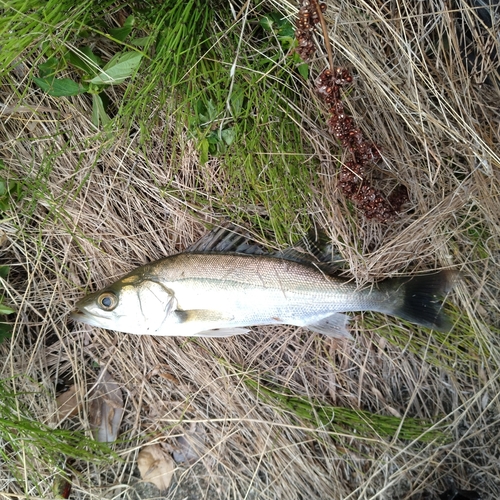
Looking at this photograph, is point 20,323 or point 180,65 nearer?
point 180,65

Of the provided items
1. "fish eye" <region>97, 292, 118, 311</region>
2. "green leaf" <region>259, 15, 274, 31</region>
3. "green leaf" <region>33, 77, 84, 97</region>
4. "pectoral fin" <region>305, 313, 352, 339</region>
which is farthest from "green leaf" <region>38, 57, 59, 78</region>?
"pectoral fin" <region>305, 313, 352, 339</region>

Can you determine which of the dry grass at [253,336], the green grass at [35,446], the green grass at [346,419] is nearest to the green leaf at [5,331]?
the dry grass at [253,336]

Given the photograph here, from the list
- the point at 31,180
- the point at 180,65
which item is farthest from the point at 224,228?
the point at 31,180

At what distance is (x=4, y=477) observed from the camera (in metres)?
2.81

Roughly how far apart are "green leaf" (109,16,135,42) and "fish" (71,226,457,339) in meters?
1.23

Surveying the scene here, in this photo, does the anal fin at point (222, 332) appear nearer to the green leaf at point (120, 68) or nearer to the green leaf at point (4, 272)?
the green leaf at point (4, 272)

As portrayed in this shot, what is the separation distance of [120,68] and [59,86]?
35 centimetres

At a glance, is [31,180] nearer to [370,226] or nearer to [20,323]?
[20,323]

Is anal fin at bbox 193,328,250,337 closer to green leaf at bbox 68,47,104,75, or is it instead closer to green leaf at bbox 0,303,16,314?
green leaf at bbox 0,303,16,314

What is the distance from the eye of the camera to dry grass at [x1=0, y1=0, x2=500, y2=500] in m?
2.63

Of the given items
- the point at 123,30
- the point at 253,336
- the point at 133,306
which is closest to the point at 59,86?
the point at 123,30

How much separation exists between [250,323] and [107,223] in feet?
3.55

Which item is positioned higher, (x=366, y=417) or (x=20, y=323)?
(x=20, y=323)

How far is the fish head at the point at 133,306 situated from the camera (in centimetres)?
256
